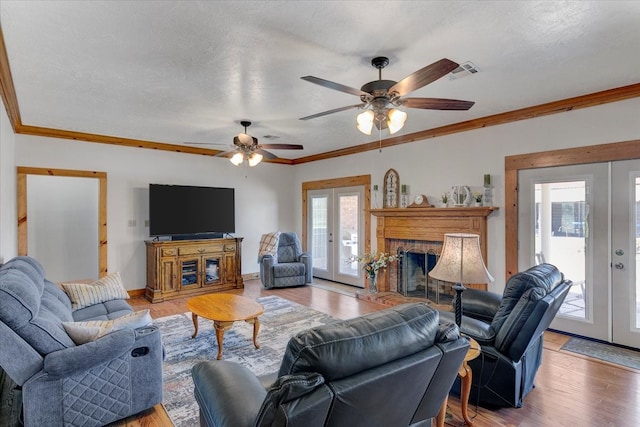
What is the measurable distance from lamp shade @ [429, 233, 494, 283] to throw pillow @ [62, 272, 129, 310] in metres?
3.43

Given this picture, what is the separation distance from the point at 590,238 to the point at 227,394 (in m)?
4.06

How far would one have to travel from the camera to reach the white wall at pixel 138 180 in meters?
5.03

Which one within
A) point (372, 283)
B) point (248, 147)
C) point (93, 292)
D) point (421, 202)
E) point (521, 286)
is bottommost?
point (372, 283)

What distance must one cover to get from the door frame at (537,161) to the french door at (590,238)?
67 mm

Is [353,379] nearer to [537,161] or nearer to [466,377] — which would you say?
[466,377]

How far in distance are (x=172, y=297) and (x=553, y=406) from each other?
5.19m

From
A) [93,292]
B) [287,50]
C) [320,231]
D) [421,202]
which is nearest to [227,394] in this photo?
[287,50]

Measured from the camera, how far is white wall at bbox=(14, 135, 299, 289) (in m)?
5.03

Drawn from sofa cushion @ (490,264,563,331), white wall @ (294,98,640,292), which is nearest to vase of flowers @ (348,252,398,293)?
white wall @ (294,98,640,292)

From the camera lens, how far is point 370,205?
20.2ft

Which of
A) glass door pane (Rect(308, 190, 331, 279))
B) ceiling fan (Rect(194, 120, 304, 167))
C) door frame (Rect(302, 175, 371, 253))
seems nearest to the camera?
ceiling fan (Rect(194, 120, 304, 167))

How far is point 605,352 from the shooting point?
Result: 11.1ft

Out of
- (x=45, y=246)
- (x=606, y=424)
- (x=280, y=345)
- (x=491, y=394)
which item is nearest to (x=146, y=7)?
(x=280, y=345)

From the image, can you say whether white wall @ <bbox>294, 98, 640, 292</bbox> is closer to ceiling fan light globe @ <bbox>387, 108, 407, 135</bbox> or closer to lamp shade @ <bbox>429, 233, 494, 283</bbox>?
ceiling fan light globe @ <bbox>387, 108, 407, 135</bbox>
